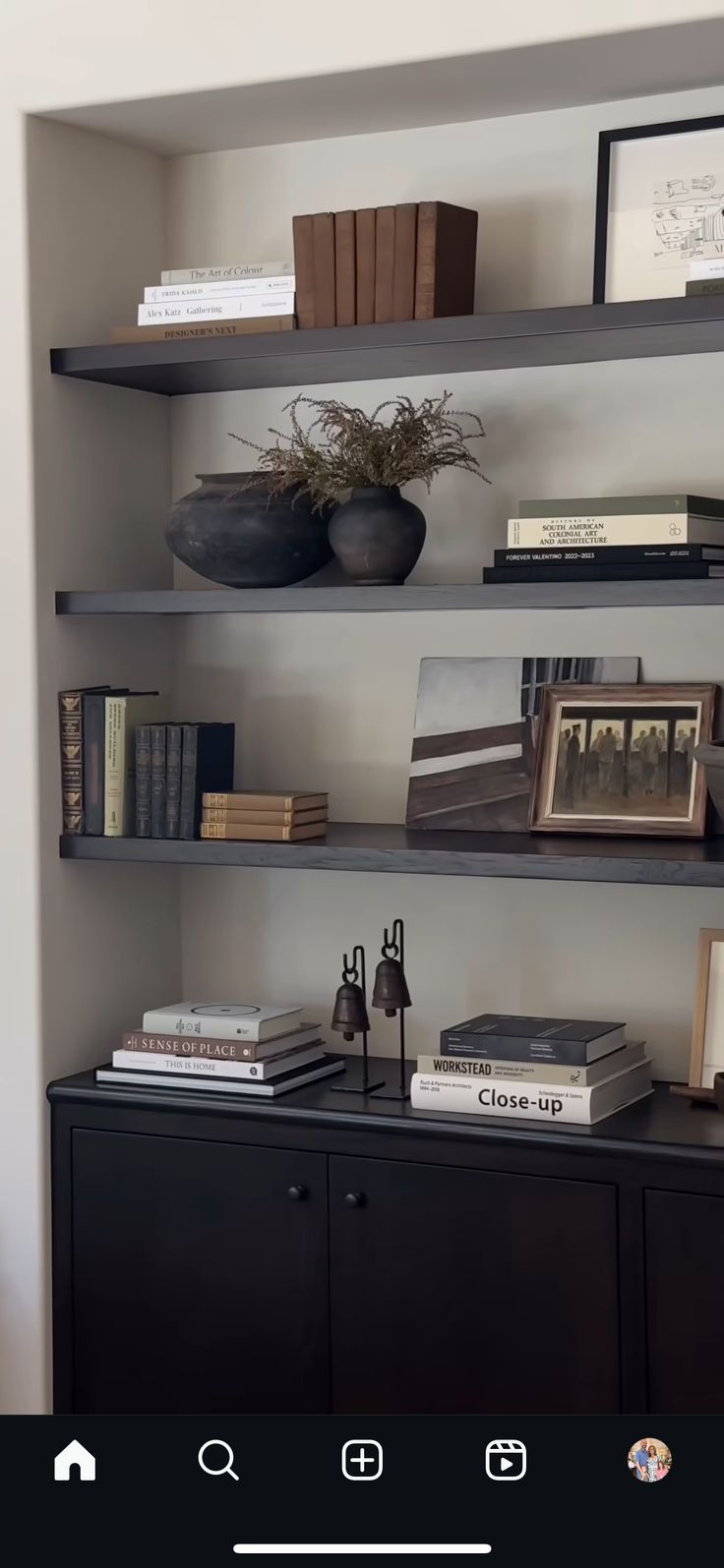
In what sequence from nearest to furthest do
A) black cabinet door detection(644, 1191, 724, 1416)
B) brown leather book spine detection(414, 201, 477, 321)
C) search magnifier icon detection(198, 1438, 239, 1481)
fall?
search magnifier icon detection(198, 1438, 239, 1481)
black cabinet door detection(644, 1191, 724, 1416)
brown leather book spine detection(414, 201, 477, 321)

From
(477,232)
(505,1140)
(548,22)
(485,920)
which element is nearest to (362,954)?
(485,920)

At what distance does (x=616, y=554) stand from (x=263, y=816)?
0.75 m

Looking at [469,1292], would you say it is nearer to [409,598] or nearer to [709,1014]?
[709,1014]

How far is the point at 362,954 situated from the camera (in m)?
3.01

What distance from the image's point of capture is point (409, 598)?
2.74 m

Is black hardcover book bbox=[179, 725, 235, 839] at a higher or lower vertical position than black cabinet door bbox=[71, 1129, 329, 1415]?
higher

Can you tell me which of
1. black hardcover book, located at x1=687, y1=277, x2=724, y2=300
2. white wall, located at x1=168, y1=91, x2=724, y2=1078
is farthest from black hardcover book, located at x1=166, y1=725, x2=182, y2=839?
black hardcover book, located at x1=687, y1=277, x2=724, y2=300

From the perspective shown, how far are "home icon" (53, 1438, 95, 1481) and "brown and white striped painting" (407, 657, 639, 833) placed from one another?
1.59 metres

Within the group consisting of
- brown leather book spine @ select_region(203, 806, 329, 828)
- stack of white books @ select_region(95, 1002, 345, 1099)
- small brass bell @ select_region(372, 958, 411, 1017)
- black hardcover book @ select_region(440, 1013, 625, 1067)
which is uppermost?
brown leather book spine @ select_region(203, 806, 329, 828)

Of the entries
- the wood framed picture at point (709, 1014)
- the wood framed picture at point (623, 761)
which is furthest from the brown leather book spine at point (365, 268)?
the wood framed picture at point (709, 1014)

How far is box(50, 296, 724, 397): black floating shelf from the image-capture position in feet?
8.45

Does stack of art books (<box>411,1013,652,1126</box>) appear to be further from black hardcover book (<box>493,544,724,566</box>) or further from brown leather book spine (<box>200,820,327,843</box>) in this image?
black hardcover book (<box>493,544,724,566</box>)

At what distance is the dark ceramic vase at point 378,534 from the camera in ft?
9.20

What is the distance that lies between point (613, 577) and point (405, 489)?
1.99 ft
